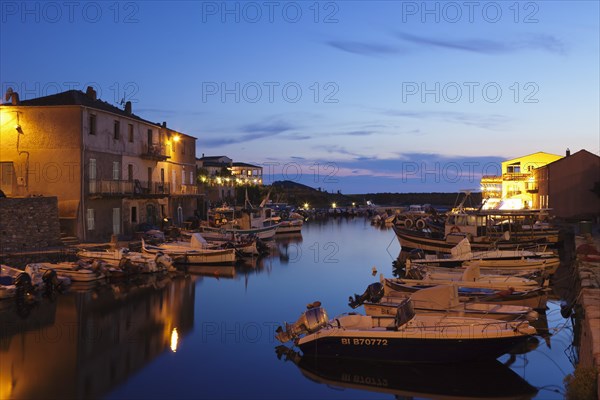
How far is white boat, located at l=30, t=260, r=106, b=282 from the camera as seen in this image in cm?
2438

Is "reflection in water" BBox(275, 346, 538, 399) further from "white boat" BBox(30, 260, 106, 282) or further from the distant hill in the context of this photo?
the distant hill

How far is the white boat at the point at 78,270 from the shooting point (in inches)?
960

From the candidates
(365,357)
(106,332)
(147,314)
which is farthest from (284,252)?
(365,357)

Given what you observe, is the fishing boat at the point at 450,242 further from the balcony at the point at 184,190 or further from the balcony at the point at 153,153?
the balcony at the point at 153,153

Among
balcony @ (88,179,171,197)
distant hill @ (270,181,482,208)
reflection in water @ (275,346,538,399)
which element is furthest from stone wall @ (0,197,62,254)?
distant hill @ (270,181,482,208)

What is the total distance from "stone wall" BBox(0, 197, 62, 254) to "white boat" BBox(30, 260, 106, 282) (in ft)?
9.36

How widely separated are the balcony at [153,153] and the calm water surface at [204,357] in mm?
16254

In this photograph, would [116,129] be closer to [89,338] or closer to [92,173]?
[92,173]

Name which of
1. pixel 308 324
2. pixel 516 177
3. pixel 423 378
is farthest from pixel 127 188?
pixel 516 177

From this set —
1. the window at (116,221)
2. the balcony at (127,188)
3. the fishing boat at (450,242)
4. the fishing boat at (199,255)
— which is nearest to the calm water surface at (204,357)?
the fishing boat at (199,255)

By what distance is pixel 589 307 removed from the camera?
46.9 feet

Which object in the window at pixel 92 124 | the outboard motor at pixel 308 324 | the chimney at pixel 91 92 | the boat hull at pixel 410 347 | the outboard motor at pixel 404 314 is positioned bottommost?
the boat hull at pixel 410 347

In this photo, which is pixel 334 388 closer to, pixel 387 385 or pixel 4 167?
pixel 387 385

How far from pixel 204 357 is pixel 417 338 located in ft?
18.2
